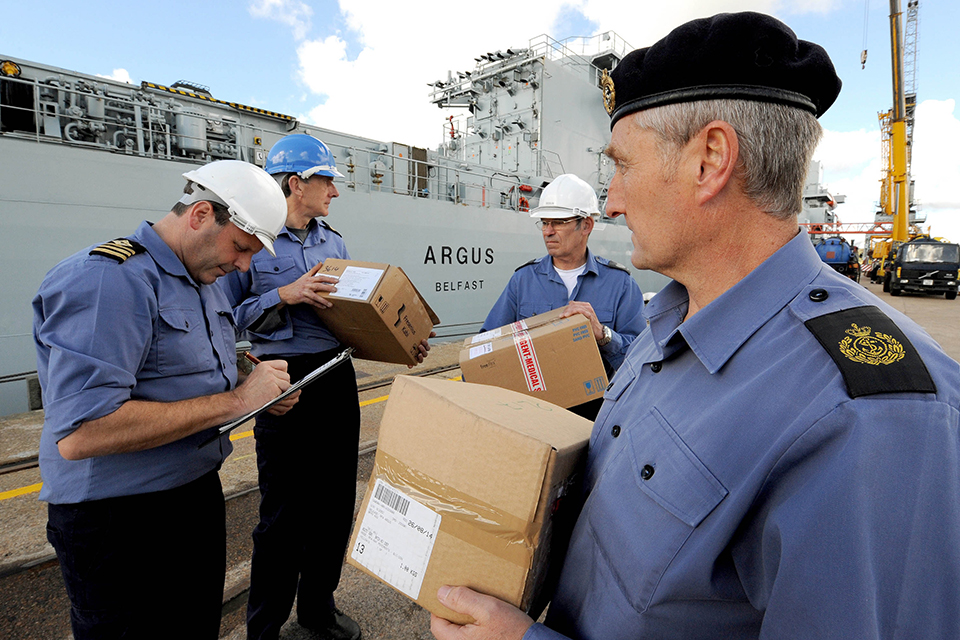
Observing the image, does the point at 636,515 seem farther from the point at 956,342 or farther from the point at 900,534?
the point at 956,342

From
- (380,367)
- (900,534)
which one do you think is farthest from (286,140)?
(380,367)

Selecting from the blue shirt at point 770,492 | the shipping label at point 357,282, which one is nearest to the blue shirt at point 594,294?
the shipping label at point 357,282

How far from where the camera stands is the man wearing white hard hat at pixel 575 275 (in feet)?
8.34

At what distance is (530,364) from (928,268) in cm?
2325

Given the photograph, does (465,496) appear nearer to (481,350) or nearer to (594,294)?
(481,350)

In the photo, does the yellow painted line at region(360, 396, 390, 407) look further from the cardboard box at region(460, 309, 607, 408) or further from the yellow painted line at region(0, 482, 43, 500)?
the cardboard box at region(460, 309, 607, 408)

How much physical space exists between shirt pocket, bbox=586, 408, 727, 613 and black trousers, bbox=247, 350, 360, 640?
1.72m

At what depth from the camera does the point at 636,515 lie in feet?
2.43

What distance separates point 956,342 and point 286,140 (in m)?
12.1

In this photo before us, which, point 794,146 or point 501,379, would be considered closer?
point 794,146

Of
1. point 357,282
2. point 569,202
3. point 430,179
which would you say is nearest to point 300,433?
point 357,282

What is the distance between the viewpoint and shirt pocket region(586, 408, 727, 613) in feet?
2.23

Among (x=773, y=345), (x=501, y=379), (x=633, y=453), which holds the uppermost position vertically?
(x=773, y=345)

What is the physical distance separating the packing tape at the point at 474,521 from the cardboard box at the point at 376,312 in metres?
1.14
